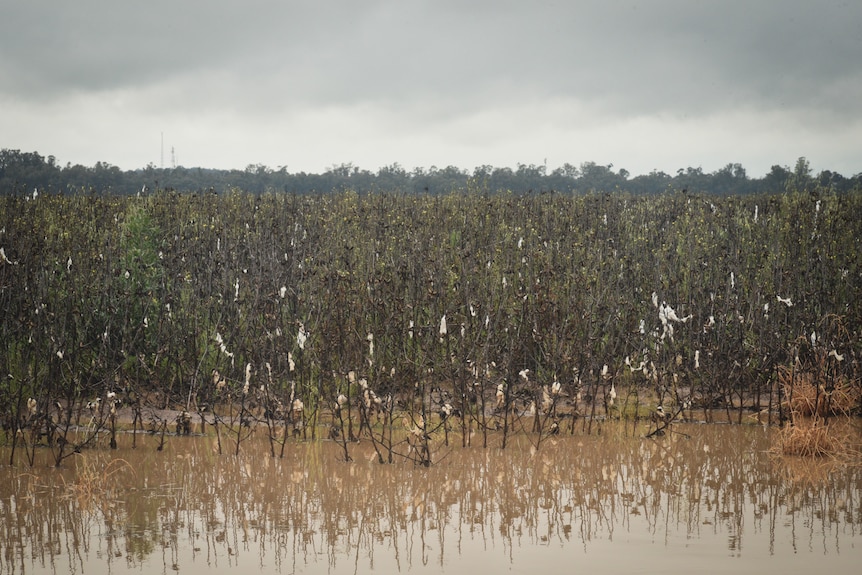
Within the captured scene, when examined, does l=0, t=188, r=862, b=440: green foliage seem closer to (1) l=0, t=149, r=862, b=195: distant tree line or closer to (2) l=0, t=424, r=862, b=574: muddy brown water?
(2) l=0, t=424, r=862, b=574: muddy brown water

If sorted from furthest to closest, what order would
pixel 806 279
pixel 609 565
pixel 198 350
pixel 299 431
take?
1. pixel 806 279
2. pixel 198 350
3. pixel 299 431
4. pixel 609 565

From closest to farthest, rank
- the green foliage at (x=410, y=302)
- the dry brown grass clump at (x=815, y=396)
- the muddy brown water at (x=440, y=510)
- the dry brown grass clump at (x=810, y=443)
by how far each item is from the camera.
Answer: the muddy brown water at (x=440, y=510), the dry brown grass clump at (x=810, y=443), the dry brown grass clump at (x=815, y=396), the green foliage at (x=410, y=302)

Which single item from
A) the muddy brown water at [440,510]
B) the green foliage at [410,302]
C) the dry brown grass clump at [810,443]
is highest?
the green foliage at [410,302]

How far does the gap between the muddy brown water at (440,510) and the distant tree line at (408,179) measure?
2066 cm

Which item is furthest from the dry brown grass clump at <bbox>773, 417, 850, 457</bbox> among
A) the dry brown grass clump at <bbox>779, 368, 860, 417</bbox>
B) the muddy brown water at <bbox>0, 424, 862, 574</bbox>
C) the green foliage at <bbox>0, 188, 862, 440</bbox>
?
the green foliage at <bbox>0, 188, 862, 440</bbox>

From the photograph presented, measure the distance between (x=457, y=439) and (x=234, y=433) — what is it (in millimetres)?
2243

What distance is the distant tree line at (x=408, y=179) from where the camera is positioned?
29156 mm

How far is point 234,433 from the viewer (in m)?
9.33

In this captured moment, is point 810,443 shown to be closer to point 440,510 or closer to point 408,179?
point 440,510

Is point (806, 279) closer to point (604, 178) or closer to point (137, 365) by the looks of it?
point (137, 365)

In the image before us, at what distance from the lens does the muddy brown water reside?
5426mm

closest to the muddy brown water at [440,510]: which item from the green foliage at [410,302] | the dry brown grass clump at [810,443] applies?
the dry brown grass clump at [810,443]

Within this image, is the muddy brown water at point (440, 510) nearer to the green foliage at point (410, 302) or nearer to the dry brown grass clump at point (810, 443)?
the dry brown grass clump at point (810, 443)

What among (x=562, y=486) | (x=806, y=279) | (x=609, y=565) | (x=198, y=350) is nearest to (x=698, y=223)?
(x=806, y=279)
